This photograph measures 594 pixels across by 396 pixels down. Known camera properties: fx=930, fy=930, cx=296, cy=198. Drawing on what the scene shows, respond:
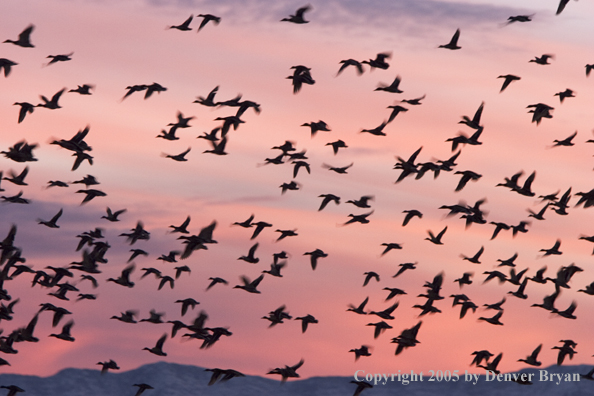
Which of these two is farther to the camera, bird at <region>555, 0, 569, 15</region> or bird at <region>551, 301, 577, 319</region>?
bird at <region>551, 301, 577, 319</region>

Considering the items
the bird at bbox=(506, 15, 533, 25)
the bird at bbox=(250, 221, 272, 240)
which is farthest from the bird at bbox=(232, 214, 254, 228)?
the bird at bbox=(506, 15, 533, 25)

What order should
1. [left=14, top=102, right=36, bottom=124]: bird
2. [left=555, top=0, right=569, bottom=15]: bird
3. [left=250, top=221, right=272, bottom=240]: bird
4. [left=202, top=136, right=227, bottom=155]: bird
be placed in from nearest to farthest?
[left=555, top=0, right=569, bottom=15]: bird
[left=14, top=102, right=36, bottom=124]: bird
[left=202, top=136, right=227, bottom=155]: bird
[left=250, top=221, right=272, bottom=240]: bird

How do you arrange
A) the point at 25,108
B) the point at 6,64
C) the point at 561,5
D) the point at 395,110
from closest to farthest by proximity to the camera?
the point at 561,5
the point at 6,64
the point at 25,108
the point at 395,110

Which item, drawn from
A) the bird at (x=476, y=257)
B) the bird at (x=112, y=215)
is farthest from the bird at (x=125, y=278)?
the bird at (x=476, y=257)

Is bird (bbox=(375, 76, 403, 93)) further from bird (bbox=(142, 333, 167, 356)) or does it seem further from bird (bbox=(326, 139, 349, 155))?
bird (bbox=(142, 333, 167, 356))

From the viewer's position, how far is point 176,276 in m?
74.9

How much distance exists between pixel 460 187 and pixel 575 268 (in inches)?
406

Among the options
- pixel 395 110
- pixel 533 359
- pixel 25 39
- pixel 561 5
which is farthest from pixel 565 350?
pixel 25 39

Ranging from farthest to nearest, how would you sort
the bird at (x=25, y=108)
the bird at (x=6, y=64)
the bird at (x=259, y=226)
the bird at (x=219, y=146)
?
the bird at (x=259, y=226)
the bird at (x=219, y=146)
the bird at (x=25, y=108)
the bird at (x=6, y=64)

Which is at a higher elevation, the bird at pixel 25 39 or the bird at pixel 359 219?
the bird at pixel 25 39

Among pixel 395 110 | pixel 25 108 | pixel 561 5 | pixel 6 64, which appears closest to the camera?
pixel 561 5

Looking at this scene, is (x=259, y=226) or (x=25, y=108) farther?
(x=259, y=226)

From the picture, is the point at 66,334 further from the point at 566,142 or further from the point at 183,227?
the point at 566,142

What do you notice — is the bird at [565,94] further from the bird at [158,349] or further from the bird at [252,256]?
the bird at [158,349]
